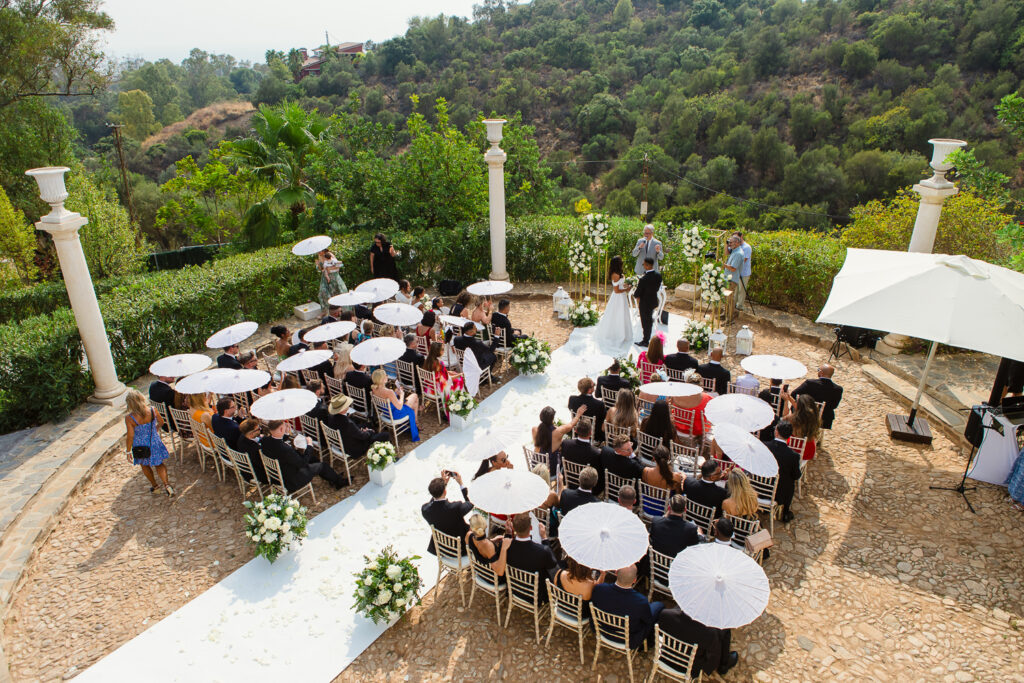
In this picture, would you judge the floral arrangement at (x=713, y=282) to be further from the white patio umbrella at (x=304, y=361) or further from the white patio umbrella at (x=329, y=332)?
the white patio umbrella at (x=304, y=361)

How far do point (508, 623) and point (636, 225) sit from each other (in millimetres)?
11574

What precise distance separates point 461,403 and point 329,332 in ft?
8.12

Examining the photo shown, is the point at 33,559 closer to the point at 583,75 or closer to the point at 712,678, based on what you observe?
the point at 712,678

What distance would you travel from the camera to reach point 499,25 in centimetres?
6994

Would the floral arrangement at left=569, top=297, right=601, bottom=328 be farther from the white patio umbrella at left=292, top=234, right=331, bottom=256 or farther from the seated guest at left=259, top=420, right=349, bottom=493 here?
the seated guest at left=259, top=420, right=349, bottom=493

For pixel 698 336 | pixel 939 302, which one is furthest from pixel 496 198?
pixel 939 302

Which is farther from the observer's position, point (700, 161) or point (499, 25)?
point (499, 25)

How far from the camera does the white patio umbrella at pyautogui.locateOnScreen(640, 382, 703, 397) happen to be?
7.32 m

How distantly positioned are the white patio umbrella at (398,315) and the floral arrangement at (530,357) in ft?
6.00

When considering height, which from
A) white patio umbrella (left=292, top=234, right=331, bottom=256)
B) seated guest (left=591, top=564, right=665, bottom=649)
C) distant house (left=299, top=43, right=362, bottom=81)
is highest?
distant house (left=299, top=43, right=362, bottom=81)

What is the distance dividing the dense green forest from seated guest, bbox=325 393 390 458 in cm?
909

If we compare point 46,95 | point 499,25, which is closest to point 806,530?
point 46,95

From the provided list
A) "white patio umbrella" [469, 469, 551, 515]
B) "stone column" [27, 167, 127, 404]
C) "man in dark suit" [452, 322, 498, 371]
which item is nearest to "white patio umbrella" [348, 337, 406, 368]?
"man in dark suit" [452, 322, 498, 371]

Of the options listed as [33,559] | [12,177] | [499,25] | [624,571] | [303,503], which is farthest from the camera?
[499,25]
